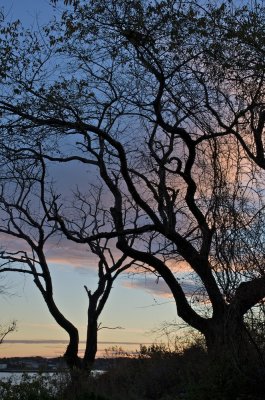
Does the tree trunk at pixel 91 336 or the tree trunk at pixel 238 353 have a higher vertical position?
the tree trunk at pixel 91 336

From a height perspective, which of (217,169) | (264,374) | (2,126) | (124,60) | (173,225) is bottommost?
(264,374)

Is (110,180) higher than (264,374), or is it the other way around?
(110,180)

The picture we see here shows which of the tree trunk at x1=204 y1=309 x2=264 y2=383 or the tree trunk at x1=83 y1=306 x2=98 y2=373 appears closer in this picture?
the tree trunk at x1=204 y1=309 x2=264 y2=383

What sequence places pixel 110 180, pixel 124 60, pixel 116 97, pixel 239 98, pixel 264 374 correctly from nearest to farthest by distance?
pixel 264 374
pixel 239 98
pixel 124 60
pixel 116 97
pixel 110 180

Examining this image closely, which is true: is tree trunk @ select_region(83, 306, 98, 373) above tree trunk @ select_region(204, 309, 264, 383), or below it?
above

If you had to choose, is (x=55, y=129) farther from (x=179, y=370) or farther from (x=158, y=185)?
(x=179, y=370)

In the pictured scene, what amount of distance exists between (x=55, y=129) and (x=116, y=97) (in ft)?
7.41

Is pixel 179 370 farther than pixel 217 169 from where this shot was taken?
Yes

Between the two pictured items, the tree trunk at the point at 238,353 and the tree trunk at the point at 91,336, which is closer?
the tree trunk at the point at 238,353

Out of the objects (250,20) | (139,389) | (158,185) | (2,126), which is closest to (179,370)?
(139,389)

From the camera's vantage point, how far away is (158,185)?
20688 millimetres

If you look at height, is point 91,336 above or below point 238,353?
above

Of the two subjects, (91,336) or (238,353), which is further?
(91,336)

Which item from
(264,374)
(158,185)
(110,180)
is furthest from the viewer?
(110,180)
